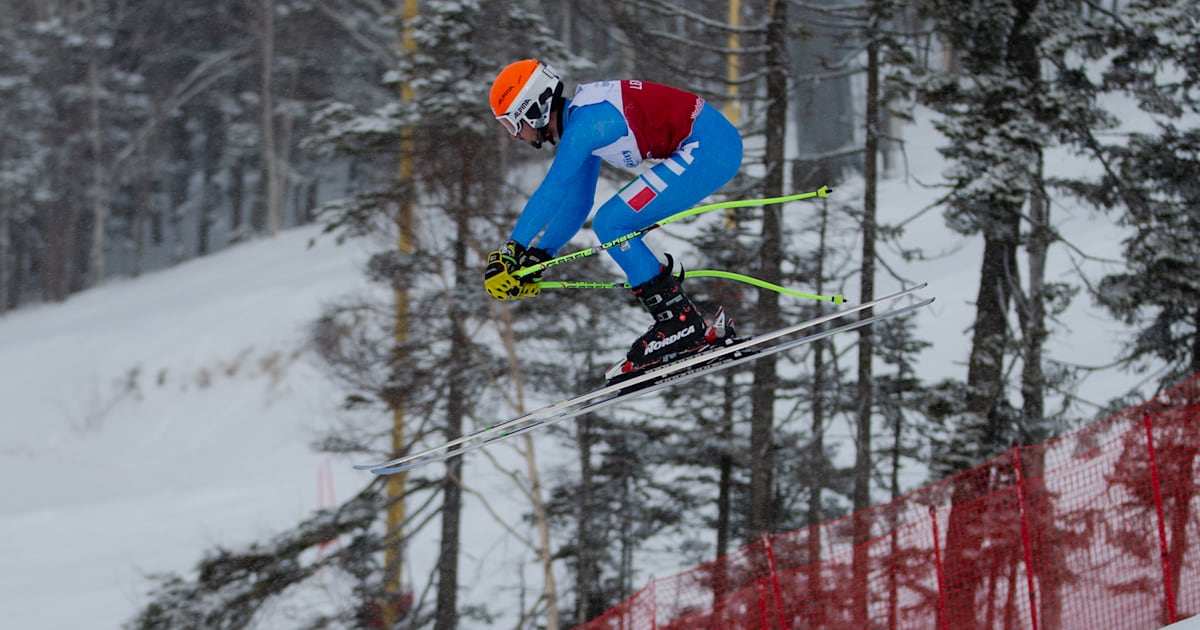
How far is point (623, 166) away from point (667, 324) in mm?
849

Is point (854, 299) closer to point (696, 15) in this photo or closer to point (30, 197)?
point (696, 15)

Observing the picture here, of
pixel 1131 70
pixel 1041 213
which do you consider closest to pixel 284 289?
pixel 1041 213

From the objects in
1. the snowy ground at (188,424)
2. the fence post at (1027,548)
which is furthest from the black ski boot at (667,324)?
the snowy ground at (188,424)

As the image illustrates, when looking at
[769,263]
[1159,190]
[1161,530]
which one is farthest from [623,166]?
[1159,190]

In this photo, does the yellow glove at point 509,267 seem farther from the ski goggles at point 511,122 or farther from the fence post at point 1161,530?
the fence post at point 1161,530

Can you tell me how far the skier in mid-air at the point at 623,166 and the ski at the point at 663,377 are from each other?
121 millimetres

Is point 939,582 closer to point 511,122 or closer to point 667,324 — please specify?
point 667,324

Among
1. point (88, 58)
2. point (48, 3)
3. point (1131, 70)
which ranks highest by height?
point (48, 3)

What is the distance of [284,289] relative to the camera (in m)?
25.9

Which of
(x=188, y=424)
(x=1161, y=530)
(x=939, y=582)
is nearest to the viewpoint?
(x=1161, y=530)

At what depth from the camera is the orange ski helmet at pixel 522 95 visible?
455 cm

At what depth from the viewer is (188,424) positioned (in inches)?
922

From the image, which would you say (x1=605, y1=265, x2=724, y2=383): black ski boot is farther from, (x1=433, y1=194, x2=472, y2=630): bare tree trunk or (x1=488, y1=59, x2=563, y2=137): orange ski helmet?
(x1=433, y1=194, x2=472, y2=630): bare tree trunk

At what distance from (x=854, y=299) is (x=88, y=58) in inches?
1166
